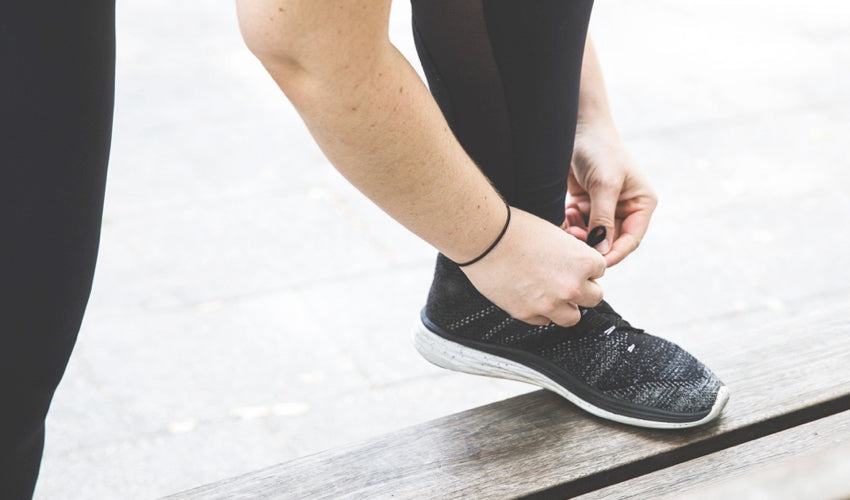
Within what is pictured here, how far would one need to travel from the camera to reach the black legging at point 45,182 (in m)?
1.04

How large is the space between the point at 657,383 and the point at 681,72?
3.31 meters

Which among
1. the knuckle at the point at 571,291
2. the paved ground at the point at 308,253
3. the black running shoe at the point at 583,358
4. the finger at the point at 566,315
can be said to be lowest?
the paved ground at the point at 308,253

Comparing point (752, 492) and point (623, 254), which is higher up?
point (752, 492)

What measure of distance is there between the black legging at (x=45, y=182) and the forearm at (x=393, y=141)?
23cm

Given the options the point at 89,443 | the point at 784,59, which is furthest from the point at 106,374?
the point at 784,59

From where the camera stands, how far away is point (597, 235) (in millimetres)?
1467

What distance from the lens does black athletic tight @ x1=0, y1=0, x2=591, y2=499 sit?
104 centimetres

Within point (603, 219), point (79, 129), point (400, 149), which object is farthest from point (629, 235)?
point (79, 129)

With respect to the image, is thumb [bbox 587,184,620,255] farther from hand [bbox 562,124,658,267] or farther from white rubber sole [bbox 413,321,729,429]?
white rubber sole [bbox 413,321,729,429]

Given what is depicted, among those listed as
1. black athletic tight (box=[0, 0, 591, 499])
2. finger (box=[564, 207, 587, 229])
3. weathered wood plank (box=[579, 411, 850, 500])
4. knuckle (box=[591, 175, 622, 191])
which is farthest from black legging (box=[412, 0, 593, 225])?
weathered wood plank (box=[579, 411, 850, 500])

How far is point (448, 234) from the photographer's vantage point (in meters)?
1.14

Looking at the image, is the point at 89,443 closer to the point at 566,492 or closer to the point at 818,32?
the point at 566,492

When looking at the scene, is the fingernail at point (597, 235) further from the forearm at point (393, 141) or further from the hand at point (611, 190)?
the forearm at point (393, 141)

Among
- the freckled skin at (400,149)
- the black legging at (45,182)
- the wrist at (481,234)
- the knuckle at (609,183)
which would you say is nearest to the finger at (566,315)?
the freckled skin at (400,149)
